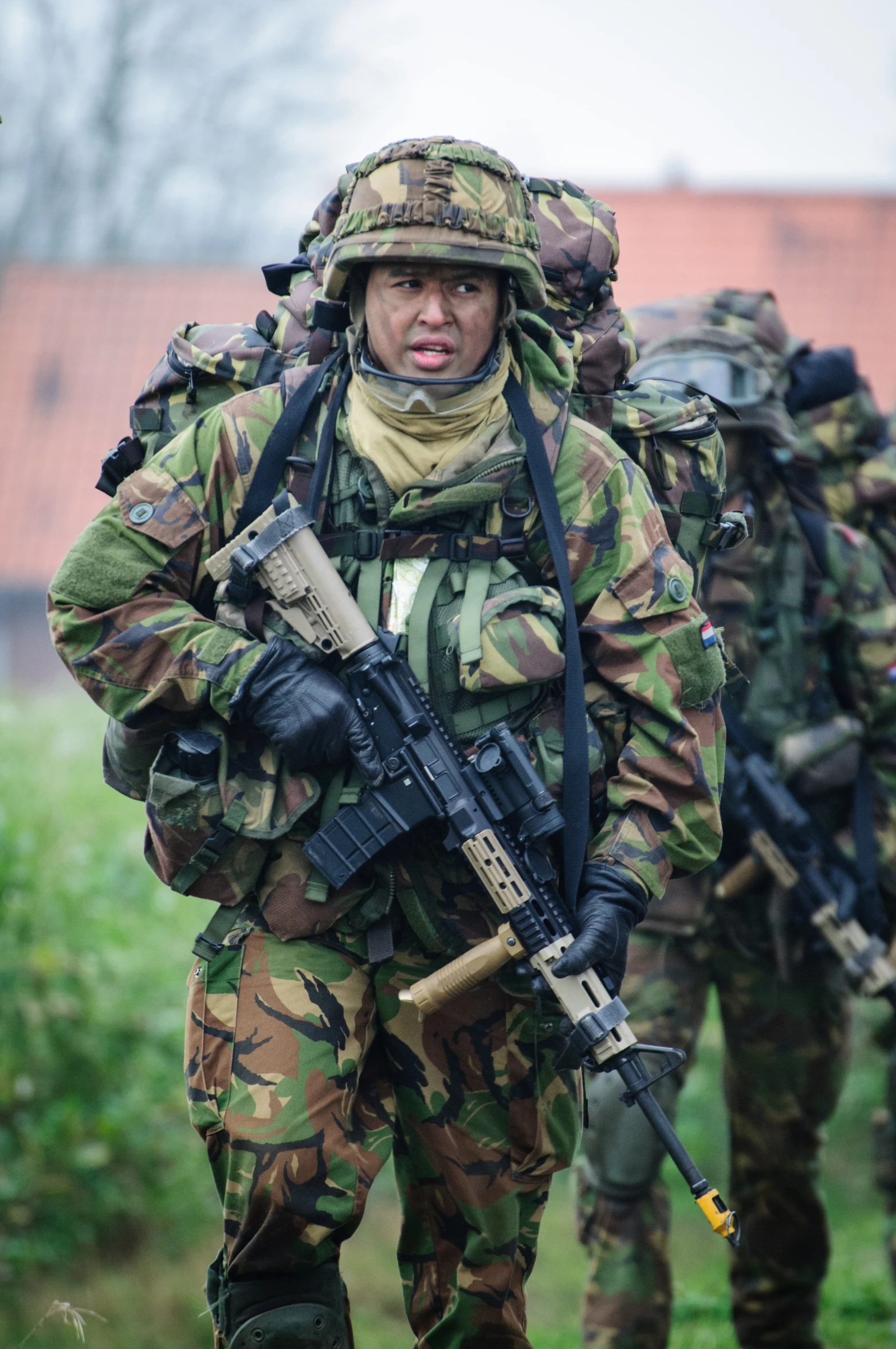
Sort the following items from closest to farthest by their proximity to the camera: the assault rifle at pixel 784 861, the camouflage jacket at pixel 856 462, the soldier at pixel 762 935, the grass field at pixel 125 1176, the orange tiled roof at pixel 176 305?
the soldier at pixel 762 935 → the assault rifle at pixel 784 861 → the camouflage jacket at pixel 856 462 → the grass field at pixel 125 1176 → the orange tiled roof at pixel 176 305

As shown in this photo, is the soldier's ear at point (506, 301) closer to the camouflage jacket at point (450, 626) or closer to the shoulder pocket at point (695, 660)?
the camouflage jacket at point (450, 626)

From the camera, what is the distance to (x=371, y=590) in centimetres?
334

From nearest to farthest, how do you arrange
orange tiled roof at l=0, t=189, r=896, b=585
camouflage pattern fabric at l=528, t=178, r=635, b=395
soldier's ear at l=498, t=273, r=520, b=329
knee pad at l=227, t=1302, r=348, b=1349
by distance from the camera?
knee pad at l=227, t=1302, r=348, b=1349, soldier's ear at l=498, t=273, r=520, b=329, camouflage pattern fabric at l=528, t=178, r=635, b=395, orange tiled roof at l=0, t=189, r=896, b=585

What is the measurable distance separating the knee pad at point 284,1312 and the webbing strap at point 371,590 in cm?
132

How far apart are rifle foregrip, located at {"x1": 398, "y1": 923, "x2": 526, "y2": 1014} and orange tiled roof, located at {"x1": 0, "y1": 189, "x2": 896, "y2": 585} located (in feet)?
52.1

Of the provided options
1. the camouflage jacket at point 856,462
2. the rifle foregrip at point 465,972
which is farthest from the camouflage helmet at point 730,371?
the rifle foregrip at point 465,972

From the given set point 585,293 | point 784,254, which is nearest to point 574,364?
point 585,293

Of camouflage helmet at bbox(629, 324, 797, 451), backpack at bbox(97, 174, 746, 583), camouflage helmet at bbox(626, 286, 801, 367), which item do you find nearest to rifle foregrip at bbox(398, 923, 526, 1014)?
backpack at bbox(97, 174, 746, 583)

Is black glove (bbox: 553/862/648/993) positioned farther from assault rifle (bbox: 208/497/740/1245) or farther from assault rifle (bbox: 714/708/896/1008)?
assault rifle (bbox: 714/708/896/1008)

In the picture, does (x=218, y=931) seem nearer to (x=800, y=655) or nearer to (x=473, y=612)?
(x=473, y=612)

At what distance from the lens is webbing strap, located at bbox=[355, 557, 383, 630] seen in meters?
3.33

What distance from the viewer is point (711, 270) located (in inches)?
874

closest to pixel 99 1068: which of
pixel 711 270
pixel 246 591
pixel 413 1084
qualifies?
pixel 413 1084

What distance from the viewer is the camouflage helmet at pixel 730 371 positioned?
468cm
